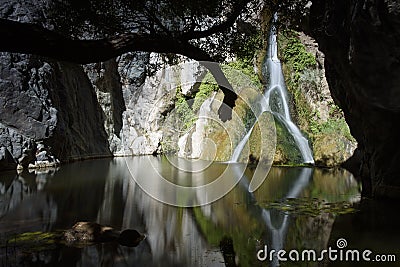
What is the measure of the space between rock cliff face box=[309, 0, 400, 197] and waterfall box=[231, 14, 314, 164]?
829 cm

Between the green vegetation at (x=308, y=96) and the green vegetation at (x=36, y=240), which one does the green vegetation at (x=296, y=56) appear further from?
the green vegetation at (x=36, y=240)

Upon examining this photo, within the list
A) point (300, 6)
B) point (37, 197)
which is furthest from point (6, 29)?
point (37, 197)

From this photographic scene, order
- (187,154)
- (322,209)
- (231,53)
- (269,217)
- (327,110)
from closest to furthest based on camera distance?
(269,217) → (322,209) → (231,53) → (327,110) → (187,154)

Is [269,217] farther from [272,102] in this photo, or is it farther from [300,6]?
[272,102]

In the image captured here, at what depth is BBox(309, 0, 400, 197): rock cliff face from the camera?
19.6 ft

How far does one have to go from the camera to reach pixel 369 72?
21.8 feet

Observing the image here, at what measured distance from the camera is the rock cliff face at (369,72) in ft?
19.6

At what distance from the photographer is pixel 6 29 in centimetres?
407

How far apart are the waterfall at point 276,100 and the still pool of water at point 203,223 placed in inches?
322

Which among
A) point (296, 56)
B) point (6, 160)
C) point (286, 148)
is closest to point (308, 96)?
point (296, 56)

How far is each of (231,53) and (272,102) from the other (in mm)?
13013

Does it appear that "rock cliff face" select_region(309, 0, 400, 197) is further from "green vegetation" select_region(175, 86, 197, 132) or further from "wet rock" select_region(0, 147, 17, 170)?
"green vegetation" select_region(175, 86, 197, 132)

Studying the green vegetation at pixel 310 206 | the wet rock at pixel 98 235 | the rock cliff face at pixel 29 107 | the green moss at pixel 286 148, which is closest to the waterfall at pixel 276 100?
the green moss at pixel 286 148

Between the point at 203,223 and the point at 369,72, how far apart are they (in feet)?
12.1
